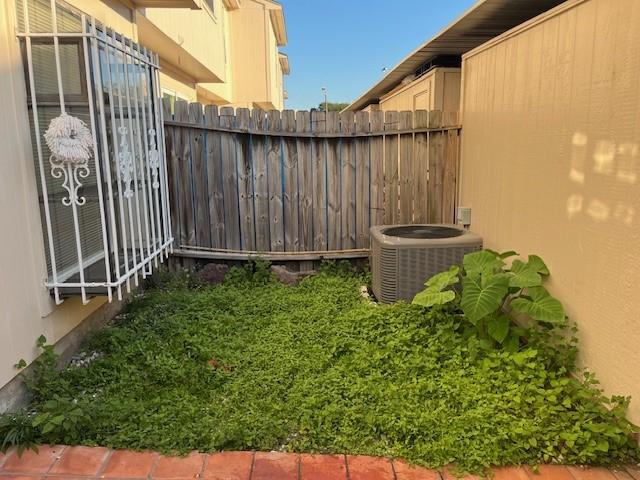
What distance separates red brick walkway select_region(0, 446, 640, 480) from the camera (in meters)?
2.26

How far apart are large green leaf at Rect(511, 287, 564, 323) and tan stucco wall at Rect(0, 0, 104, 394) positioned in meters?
3.02

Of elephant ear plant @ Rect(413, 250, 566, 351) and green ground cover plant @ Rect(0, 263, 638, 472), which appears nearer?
green ground cover plant @ Rect(0, 263, 638, 472)

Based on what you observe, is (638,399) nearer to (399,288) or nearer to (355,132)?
(399,288)

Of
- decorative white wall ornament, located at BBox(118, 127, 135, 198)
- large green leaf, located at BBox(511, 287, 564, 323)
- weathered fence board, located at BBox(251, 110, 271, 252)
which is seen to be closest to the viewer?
large green leaf, located at BBox(511, 287, 564, 323)

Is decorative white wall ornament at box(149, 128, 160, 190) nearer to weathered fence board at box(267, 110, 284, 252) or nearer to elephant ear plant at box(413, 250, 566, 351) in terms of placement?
weathered fence board at box(267, 110, 284, 252)

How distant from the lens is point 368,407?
2723 millimetres

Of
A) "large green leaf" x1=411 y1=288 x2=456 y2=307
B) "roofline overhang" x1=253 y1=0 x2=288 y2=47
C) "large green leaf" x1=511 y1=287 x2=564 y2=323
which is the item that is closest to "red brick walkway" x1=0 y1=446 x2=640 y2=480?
"large green leaf" x1=511 y1=287 x2=564 y2=323

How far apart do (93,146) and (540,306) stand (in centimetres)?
297

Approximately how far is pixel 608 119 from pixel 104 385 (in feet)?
11.0

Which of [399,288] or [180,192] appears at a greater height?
[180,192]

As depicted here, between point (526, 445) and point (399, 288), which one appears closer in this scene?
point (526, 445)

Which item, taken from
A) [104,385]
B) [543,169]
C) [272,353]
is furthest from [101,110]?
[543,169]

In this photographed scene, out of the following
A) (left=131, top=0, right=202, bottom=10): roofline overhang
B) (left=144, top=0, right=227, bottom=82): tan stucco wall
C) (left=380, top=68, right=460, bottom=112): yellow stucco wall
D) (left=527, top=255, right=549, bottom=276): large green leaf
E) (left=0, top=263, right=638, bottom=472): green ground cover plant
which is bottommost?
(left=0, top=263, right=638, bottom=472): green ground cover plant

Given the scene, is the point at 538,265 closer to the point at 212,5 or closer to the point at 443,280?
the point at 443,280
